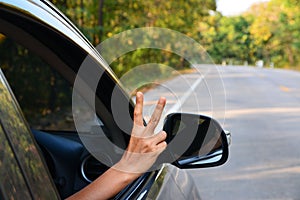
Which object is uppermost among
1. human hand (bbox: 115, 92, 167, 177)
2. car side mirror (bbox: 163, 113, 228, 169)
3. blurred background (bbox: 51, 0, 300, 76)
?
human hand (bbox: 115, 92, 167, 177)

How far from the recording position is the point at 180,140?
6.86 feet

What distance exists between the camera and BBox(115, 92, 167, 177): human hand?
5.19 ft

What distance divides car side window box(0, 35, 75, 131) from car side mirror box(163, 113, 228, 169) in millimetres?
8105

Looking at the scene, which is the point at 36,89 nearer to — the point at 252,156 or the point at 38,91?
the point at 38,91

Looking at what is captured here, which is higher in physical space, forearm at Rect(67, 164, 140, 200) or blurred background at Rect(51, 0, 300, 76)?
forearm at Rect(67, 164, 140, 200)

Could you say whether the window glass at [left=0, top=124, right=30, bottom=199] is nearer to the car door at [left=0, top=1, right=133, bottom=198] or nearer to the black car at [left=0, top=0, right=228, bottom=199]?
the black car at [left=0, top=0, right=228, bottom=199]

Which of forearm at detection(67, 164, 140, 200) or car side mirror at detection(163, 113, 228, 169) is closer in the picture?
forearm at detection(67, 164, 140, 200)

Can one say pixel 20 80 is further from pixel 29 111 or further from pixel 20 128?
pixel 20 128

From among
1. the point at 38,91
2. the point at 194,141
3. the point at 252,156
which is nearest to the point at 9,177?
the point at 194,141

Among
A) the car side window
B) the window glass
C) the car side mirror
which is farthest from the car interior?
the window glass

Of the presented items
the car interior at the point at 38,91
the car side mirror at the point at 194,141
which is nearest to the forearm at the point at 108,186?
the car side mirror at the point at 194,141

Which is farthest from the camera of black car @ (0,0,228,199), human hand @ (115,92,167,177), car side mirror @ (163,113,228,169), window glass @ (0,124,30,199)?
car side mirror @ (163,113,228,169)

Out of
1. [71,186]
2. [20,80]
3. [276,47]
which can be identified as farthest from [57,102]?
[276,47]

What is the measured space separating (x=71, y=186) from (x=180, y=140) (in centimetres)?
55
